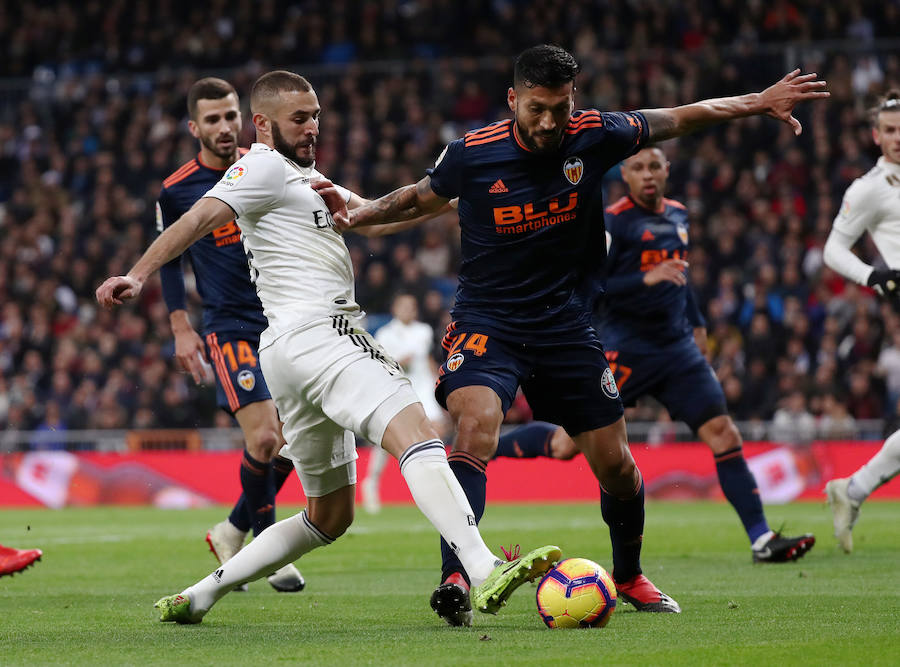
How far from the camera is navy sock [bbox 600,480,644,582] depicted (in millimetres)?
6402

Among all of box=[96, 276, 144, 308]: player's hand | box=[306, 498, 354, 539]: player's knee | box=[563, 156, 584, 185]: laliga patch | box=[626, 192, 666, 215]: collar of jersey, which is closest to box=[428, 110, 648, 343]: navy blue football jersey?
box=[563, 156, 584, 185]: laliga patch

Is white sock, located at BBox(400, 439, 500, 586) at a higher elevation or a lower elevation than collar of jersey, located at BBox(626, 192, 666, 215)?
lower

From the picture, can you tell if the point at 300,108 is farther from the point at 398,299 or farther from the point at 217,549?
the point at 398,299

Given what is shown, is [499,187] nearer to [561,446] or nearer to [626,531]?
[626,531]

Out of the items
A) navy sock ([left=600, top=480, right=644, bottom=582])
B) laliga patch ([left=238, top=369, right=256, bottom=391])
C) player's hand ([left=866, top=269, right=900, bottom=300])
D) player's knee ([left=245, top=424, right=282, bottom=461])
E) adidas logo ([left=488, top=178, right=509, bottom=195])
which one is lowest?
navy sock ([left=600, top=480, right=644, bottom=582])

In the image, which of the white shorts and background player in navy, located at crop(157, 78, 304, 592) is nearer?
the white shorts

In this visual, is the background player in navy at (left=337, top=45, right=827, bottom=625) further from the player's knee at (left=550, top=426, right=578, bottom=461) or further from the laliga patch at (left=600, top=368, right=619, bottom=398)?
the player's knee at (left=550, top=426, right=578, bottom=461)

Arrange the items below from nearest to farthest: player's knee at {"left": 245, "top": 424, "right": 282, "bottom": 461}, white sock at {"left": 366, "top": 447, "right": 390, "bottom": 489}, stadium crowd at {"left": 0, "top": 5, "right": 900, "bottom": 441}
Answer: player's knee at {"left": 245, "top": 424, "right": 282, "bottom": 461} → white sock at {"left": 366, "top": 447, "right": 390, "bottom": 489} → stadium crowd at {"left": 0, "top": 5, "right": 900, "bottom": 441}

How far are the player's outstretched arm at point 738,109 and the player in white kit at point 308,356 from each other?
4.76ft

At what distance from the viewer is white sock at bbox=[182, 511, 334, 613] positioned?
5758 mm

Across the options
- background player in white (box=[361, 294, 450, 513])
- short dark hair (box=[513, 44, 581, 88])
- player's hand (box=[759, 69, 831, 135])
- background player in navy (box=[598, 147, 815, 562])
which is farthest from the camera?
background player in white (box=[361, 294, 450, 513])

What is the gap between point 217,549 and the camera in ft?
26.0

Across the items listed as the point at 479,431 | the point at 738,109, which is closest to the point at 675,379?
the point at 738,109

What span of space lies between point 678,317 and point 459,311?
3.54 m
